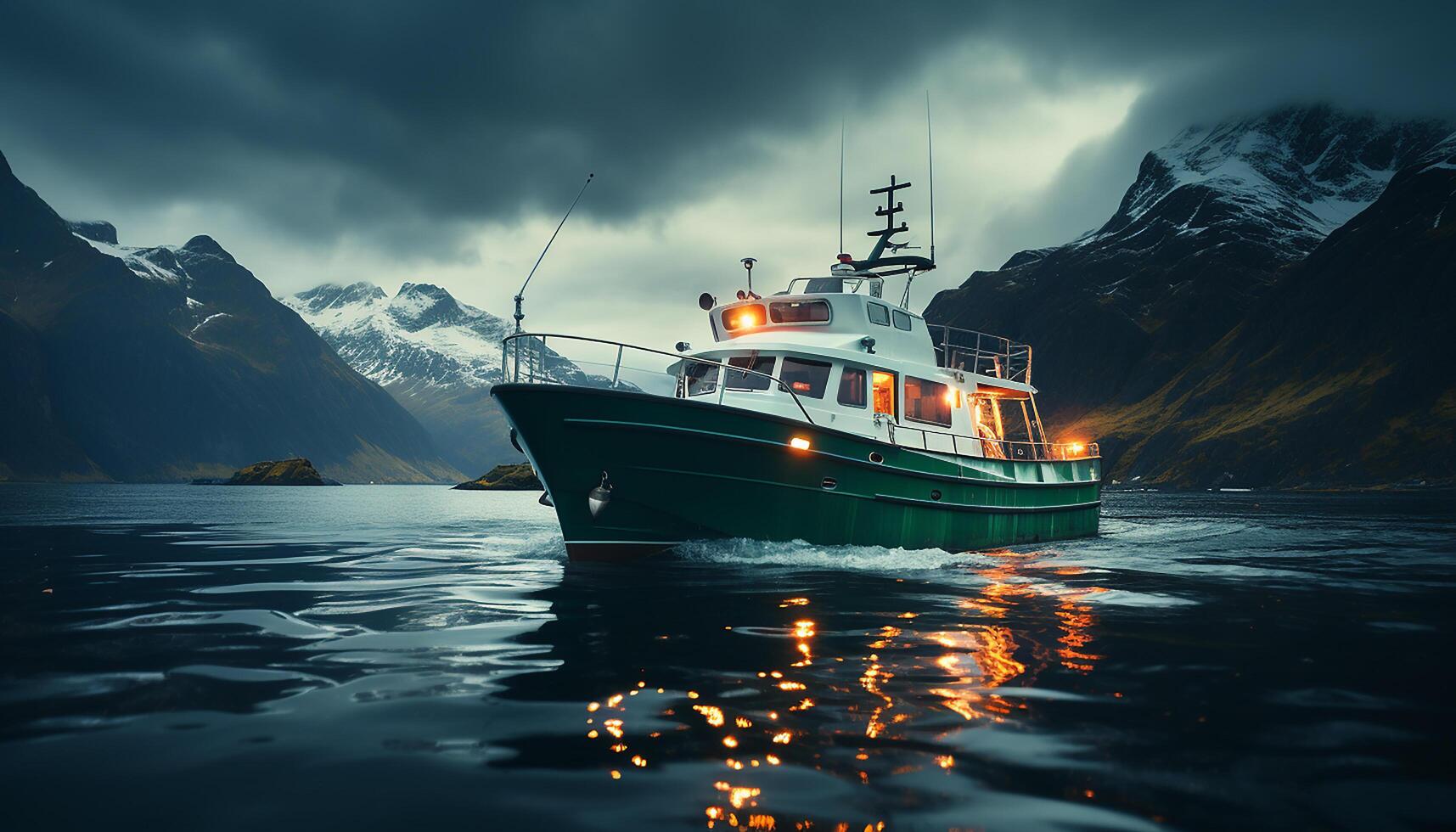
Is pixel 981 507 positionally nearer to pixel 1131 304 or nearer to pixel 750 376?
pixel 750 376

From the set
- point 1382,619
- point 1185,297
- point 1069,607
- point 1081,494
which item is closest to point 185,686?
point 1069,607

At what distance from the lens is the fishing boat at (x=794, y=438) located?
13.9 m

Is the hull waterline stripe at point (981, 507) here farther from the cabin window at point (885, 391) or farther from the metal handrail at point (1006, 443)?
the cabin window at point (885, 391)

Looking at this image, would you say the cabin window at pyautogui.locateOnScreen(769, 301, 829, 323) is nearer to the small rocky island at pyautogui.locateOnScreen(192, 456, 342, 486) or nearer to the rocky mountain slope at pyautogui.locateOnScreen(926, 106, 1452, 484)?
the rocky mountain slope at pyautogui.locateOnScreen(926, 106, 1452, 484)

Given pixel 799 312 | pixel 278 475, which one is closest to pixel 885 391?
pixel 799 312

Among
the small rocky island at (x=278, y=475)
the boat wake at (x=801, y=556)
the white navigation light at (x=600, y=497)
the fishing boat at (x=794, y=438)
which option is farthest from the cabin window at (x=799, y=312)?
the small rocky island at (x=278, y=475)

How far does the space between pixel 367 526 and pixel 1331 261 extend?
156m

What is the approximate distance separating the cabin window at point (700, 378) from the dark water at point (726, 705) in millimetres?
6119

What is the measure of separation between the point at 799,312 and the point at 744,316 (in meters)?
1.39

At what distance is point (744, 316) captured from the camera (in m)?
19.0

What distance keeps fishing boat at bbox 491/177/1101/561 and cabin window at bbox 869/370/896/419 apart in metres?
0.03

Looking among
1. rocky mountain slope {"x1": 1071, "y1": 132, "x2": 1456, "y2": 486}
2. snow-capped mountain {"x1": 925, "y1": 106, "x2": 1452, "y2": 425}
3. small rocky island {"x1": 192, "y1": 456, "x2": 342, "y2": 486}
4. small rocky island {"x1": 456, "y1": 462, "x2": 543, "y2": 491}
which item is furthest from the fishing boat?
snow-capped mountain {"x1": 925, "y1": 106, "x2": 1452, "y2": 425}

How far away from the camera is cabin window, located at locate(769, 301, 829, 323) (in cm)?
1794

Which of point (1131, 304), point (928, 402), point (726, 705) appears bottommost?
point (726, 705)
